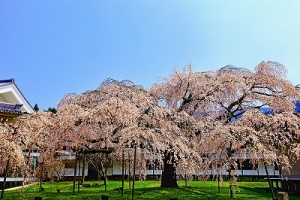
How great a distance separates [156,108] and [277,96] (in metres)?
6.78

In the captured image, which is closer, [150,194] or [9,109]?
[150,194]

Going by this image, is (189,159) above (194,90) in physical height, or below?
below

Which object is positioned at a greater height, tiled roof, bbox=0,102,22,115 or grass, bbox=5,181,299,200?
tiled roof, bbox=0,102,22,115

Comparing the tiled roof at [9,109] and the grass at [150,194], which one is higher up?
the tiled roof at [9,109]

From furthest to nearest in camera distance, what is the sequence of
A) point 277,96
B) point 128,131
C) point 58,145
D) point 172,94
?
point 172,94, point 277,96, point 58,145, point 128,131

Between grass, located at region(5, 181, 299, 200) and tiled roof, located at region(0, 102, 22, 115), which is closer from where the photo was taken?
grass, located at region(5, 181, 299, 200)

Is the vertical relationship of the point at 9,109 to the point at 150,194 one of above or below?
above

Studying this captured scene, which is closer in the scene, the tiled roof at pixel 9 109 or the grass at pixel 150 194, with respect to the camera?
the grass at pixel 150 194

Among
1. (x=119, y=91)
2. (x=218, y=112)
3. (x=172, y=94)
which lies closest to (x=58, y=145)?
(x=119, y=91)

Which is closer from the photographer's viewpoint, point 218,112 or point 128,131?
point 128,131

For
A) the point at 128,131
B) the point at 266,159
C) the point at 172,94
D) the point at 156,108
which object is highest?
the point at 172,94

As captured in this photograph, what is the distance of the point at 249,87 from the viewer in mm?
17312

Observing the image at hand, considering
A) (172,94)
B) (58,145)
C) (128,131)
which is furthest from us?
(172,94)

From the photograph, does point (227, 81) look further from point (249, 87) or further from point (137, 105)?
point (137, 105)
